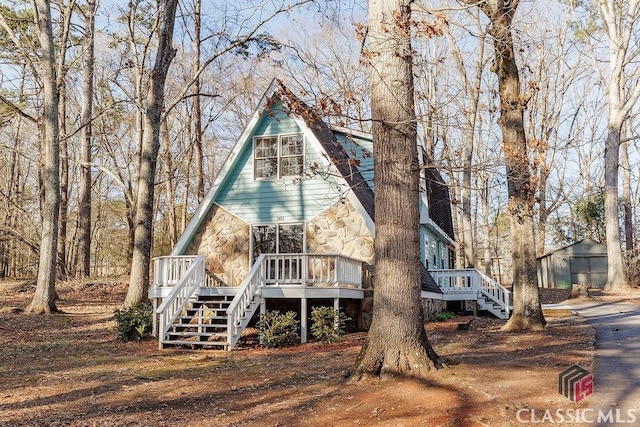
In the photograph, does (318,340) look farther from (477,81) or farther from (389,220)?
(477,81)

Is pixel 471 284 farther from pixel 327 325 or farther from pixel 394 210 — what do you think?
pixel 394 210

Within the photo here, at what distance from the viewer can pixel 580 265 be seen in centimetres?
3058

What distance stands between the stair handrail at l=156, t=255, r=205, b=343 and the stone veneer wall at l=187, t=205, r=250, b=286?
1.39 meters

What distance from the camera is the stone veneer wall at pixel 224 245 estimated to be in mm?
14125

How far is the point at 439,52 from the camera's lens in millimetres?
25000

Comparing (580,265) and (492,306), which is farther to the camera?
(580,265)

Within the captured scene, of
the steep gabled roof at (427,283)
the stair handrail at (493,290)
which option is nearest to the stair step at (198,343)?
the steep gabled roof at (427,283)

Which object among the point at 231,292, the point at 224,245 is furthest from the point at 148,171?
the point at 231,292

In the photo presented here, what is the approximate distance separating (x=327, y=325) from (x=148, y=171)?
21.5ft

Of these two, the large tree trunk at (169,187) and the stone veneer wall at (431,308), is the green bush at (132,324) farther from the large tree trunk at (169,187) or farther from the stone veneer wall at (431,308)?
the large tree trunk at (169,187)

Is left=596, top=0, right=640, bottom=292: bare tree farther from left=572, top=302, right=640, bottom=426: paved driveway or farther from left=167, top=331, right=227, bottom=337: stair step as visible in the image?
left=167, top=331, right=227, bottom=337: stair step

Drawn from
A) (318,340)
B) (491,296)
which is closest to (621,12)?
(491,296)

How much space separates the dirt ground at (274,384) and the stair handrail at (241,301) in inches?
13.7
